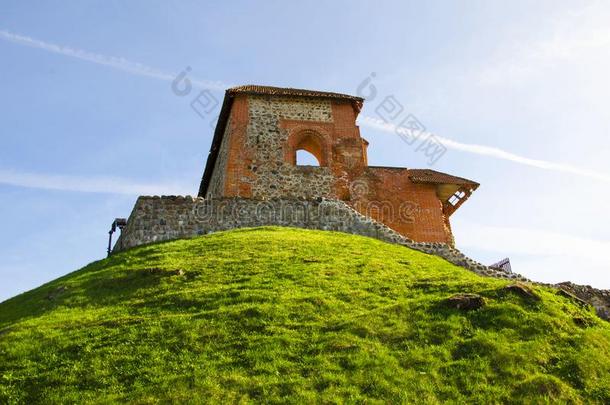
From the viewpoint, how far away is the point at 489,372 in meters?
9.66

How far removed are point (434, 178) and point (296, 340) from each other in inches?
720

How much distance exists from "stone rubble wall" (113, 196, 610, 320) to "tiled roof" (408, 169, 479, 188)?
6079 millimetres

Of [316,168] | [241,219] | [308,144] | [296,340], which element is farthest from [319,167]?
[296,340]

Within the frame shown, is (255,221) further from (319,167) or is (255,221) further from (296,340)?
(296,340)

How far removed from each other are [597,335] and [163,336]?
841 centimetres

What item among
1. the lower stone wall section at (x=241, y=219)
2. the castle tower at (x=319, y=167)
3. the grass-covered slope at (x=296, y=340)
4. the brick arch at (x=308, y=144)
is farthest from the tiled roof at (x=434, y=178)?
the grass-covered slope at (x=296, y=340)

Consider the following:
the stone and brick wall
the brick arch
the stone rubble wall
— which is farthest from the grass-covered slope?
the brick arch

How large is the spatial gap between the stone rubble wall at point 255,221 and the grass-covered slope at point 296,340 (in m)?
4.44

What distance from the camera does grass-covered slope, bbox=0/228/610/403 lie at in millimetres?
9195

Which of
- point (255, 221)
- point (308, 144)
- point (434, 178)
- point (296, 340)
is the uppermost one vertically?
point (308, 144)

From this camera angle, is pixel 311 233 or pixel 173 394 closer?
pixel 173 394

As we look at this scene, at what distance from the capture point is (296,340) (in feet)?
35.0

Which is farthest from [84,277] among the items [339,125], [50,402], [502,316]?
[339,125]

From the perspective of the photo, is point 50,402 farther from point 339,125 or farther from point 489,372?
point 339,125
